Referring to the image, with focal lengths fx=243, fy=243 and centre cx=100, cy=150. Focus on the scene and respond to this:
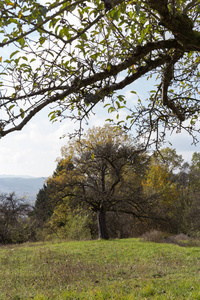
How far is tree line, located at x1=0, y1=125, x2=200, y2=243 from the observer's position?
15992mm

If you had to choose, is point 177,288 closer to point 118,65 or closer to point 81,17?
point 118,65

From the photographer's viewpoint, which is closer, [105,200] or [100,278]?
[100,278]

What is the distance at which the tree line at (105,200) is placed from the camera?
1599cm

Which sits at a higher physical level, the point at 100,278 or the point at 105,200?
the point at 105,200

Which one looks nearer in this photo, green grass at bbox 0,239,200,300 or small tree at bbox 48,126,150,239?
green grass at bbox 0,239,200,300

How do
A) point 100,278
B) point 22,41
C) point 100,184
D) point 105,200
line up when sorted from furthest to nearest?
point 100,184, point 105,200, point 100,278, point 22,41

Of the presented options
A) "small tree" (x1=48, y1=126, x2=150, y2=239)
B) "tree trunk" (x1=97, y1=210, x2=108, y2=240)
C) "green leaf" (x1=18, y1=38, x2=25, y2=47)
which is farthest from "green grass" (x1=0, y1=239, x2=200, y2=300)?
"tree trunk" (x1=97, y1=210, x2=108, y2=240)

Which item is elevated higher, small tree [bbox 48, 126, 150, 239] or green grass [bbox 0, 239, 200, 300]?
small tree [bbox 48, 126, 150, 239]

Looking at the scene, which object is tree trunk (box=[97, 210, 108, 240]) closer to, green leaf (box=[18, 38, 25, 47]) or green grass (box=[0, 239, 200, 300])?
green grass (box=[0, 239, 200, 300])

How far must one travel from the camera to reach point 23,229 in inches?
883

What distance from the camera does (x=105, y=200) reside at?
15.4 meters

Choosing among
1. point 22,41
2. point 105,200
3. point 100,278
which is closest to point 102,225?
point 105,200

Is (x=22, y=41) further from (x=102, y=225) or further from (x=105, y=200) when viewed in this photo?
(x=102, y=225)

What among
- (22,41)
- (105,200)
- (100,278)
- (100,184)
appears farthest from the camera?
(100,184)
